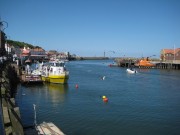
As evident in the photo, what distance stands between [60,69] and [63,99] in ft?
46.6

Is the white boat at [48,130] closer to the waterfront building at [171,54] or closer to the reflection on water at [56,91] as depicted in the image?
the reflection on water at [56,91]

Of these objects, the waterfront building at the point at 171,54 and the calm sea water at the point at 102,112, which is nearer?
the calm sea water at the point at 102,112

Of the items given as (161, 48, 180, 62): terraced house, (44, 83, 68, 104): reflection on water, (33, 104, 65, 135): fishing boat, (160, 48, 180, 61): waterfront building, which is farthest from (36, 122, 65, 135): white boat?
(160, 48, 180, 61): waterfront building

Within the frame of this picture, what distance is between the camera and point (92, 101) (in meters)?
35.4

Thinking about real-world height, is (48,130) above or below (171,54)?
below

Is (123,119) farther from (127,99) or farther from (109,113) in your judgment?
(127,99)

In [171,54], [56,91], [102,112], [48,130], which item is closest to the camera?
[48,130]

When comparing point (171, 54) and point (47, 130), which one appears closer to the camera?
point (47, 130)

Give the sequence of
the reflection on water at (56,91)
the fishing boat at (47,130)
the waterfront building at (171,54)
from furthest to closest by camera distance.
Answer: the waterfront building at (171,54)
the reflection on water at (56,91)
the fishing boat at (47,130)

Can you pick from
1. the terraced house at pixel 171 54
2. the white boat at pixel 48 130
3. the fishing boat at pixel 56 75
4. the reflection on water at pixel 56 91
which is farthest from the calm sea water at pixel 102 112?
the terraced house at pixel 171 54

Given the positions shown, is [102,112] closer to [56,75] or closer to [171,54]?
[56,75]

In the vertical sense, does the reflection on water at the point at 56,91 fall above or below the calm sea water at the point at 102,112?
above

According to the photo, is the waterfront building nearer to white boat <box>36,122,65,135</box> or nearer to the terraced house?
the terraced house

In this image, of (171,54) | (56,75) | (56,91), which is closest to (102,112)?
(56,91)
